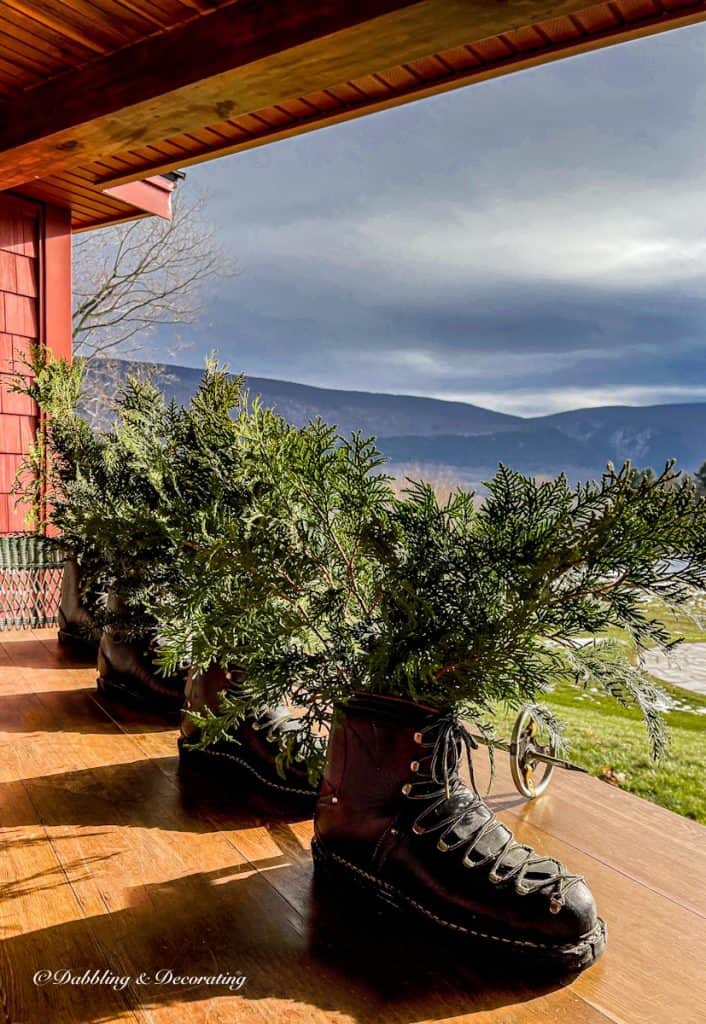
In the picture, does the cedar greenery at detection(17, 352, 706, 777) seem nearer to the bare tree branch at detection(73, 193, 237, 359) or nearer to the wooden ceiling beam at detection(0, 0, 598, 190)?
the wooden ceiling beam at detection(0, 0, 598, 190)

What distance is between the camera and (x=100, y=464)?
1.58m

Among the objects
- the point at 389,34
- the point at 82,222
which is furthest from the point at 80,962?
the point at 82,222

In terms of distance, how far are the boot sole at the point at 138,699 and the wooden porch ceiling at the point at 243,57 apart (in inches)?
54.5

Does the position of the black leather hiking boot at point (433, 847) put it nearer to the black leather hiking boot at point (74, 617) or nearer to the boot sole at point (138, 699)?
the boot sole at point (138, 699)

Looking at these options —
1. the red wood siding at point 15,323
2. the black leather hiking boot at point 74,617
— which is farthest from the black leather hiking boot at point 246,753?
the red wood siding at point 15,323

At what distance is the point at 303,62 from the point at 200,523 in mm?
1327

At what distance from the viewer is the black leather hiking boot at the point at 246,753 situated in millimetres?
1049

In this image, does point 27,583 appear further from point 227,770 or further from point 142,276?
point 142,276

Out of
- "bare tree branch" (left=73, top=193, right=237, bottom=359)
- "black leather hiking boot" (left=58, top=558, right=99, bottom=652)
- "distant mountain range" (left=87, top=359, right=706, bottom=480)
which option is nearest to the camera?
"black leather hiking boot" (left=58, top=558, right=99, bottom=652)

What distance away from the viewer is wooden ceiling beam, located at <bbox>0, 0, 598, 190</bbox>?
5.01 feet

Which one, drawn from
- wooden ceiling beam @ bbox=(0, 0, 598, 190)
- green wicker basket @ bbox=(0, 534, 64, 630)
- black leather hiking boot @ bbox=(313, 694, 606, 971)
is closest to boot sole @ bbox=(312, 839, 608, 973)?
black leather hiking boot @ bbox=(313, 694, 606, 971)

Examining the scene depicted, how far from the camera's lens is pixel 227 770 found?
1166mm

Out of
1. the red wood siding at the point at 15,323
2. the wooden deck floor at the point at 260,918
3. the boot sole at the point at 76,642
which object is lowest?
the wooden deck floor at the point at 260,918

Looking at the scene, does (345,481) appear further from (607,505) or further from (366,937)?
(366,937)
